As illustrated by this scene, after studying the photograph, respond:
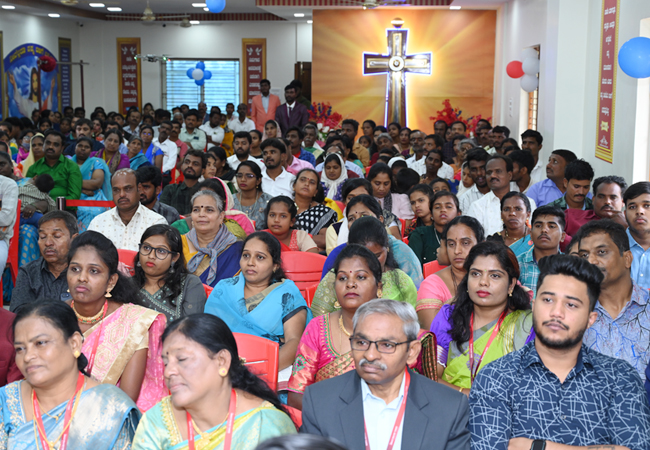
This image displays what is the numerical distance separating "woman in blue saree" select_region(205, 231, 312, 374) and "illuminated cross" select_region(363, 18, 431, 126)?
9.27 meters

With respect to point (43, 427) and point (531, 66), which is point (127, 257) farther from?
point (531, 66)

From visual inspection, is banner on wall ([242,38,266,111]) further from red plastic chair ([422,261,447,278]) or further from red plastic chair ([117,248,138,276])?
red plastic chair ([422,261,447,278])

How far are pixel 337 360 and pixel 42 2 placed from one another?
12083 millimetres

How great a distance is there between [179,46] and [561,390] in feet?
49.1

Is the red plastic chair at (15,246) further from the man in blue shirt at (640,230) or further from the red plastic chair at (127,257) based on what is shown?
the man in blue shirt at (640,230)

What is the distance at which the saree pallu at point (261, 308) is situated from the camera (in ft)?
9.88

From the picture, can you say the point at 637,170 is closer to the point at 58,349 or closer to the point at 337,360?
the point at 337,360

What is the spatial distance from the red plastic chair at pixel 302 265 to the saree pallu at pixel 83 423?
76.8 inches

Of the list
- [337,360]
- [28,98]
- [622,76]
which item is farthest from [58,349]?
[28,98]

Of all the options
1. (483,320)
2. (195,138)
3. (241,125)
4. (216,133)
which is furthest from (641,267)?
(241,125)

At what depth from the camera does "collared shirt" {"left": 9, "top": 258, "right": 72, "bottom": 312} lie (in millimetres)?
3301

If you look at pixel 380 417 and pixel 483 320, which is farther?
pixel 483 320

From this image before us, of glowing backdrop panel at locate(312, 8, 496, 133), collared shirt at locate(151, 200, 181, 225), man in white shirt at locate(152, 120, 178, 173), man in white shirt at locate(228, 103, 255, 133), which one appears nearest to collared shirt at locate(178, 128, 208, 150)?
man in white shirt at locate(152, 120, 178, 173)

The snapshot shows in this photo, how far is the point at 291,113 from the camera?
11758mm
